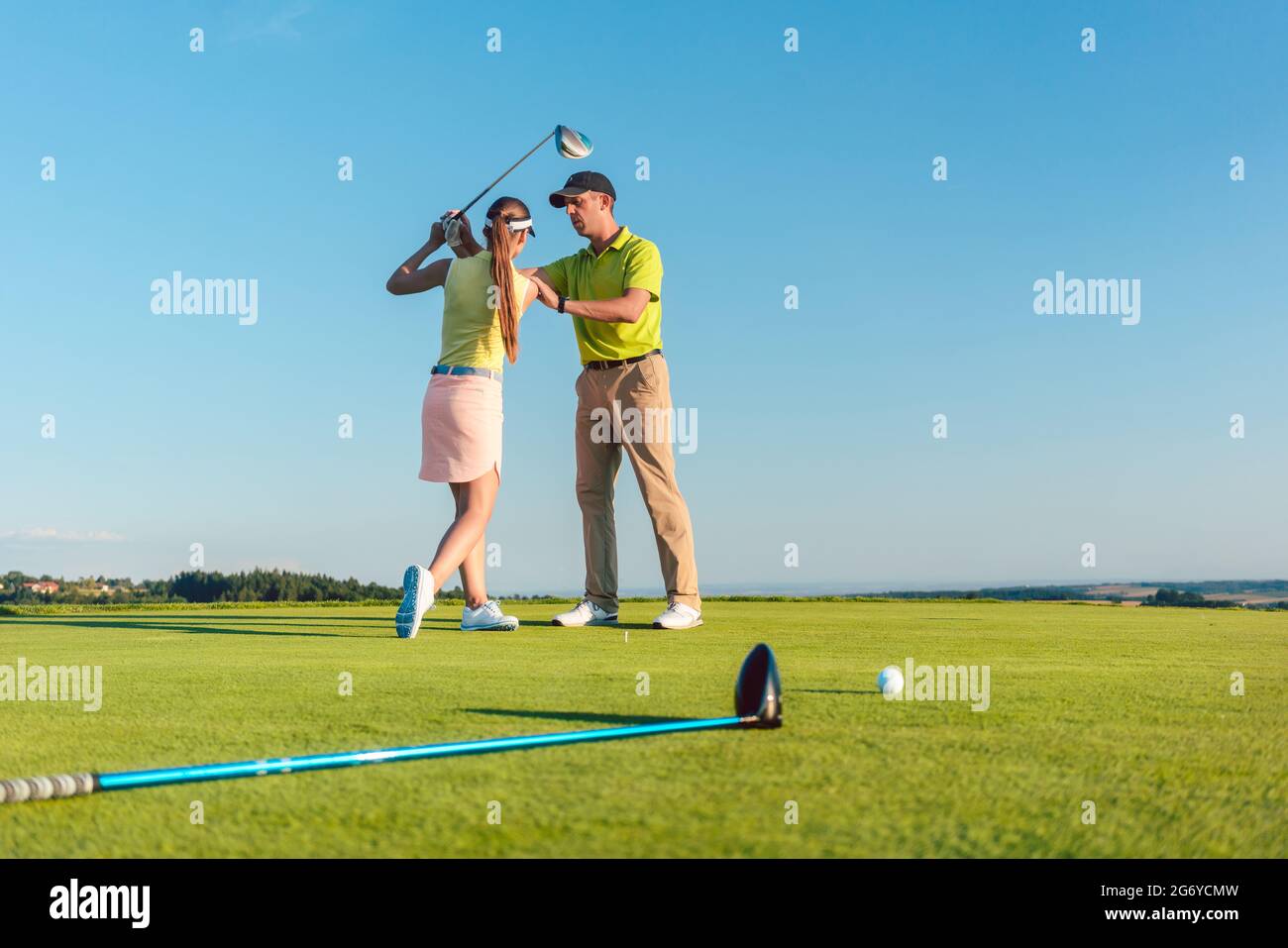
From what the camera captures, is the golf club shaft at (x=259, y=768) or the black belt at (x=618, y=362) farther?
the black belt at (x=618, y=362)

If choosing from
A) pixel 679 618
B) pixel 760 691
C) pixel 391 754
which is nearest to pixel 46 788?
pixel 391 754

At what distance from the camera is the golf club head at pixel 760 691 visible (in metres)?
2.94

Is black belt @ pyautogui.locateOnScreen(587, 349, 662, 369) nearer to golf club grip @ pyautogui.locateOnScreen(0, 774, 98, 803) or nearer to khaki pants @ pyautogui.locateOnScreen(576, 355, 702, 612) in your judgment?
khaki pants @ pyautogui.locateOnScreen(576, 355, 702, 612)

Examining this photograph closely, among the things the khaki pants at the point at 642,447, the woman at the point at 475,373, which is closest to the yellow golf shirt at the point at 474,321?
the woman at the point at 475,373

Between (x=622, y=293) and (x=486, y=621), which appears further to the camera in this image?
(x=622, y=293)

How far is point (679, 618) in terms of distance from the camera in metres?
7.38

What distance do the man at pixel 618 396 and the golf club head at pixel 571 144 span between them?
354 millimetres

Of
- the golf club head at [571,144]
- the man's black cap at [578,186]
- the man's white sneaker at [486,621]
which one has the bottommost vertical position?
the man's white sneaker at [486,621]

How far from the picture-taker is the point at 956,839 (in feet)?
6.18

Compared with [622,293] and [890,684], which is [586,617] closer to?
[622,293]

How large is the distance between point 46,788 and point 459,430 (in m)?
4.70

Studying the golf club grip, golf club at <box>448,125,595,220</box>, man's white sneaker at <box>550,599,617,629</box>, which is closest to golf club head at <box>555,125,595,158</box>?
golf club at <box>448,125,595,220</box>

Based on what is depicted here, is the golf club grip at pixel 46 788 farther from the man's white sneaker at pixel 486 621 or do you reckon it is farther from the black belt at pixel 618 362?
the black belt at pixel 618 362
